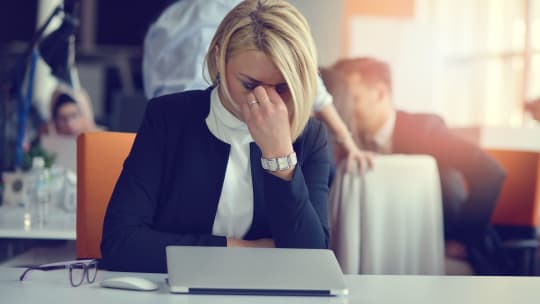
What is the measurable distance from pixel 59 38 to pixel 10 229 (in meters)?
1.34

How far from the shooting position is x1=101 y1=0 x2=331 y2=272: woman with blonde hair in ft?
5.62

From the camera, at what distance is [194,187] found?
6.07ft

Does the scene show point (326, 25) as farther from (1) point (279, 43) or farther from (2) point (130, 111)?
(1) point (279, 43)

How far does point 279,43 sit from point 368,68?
273cm

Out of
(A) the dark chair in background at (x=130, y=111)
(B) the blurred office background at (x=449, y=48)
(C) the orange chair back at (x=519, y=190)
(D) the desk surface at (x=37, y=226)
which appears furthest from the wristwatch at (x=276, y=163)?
(B) the blurred office background at (x=449, y=48)

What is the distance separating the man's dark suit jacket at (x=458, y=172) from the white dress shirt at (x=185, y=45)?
1030mm

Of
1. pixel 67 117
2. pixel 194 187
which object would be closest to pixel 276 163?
pixel 194 187

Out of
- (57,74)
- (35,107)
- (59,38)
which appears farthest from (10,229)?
(35,107)

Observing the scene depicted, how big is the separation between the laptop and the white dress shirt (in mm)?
1562

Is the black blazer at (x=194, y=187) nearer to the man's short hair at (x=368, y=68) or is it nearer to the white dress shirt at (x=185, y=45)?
the white dress shirt at (x=185, y=45)

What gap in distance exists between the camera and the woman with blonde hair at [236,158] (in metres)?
1.71

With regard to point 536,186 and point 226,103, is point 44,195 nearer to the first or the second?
point 226,103

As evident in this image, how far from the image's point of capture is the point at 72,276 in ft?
4.73

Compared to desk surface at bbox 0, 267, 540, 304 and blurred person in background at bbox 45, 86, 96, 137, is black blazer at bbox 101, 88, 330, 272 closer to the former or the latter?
desk surface at bbox 0, 267, 540, 304
